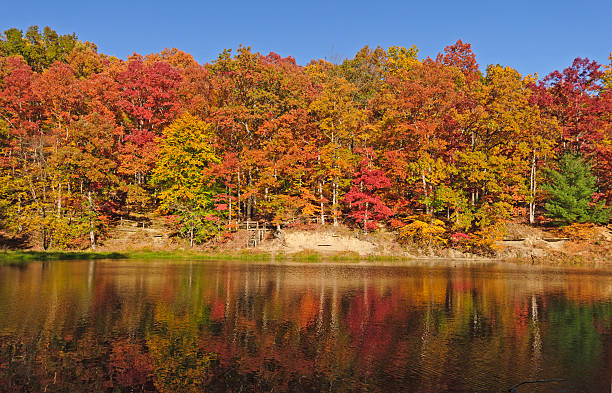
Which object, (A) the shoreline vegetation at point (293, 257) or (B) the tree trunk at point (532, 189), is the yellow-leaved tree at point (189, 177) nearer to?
(A) the shoreline vegetation at point (293, 257)

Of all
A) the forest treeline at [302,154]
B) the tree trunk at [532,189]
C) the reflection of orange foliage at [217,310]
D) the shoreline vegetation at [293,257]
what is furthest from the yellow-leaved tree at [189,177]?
the tree trunk at [532,189]

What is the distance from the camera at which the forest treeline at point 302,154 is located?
162 feet

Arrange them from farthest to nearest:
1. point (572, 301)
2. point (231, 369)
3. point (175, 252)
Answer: point (175, 252)
point (572, 301)
point (231, 369)

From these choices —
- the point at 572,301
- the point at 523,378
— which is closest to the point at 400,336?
the point at 523,378

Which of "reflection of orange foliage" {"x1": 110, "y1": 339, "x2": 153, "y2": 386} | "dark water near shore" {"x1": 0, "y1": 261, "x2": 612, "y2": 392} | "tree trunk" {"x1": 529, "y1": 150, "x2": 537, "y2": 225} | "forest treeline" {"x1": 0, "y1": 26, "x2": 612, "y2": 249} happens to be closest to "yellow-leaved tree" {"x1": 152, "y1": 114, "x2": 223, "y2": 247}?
"forest treeline" {"x1": 0, "y1": 26, "x2": 612, "y2": 249}

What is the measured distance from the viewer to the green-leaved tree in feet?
162

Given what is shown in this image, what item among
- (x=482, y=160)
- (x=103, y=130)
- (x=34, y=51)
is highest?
(x=34, y=51)

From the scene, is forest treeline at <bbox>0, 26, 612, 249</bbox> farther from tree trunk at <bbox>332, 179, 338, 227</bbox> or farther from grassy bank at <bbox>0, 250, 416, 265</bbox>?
grassy bank at <bbox>0, 250, 416, 265</bbox>

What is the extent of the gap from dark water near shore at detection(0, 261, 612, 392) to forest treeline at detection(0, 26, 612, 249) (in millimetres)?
20848

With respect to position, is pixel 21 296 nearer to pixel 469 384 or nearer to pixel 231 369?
pixel 231 369

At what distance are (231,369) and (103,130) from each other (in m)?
45.1

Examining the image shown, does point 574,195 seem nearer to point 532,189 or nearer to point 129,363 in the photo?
point 532,189

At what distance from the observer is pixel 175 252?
1884 inches

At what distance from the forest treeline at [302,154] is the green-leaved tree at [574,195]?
19 centimetres
